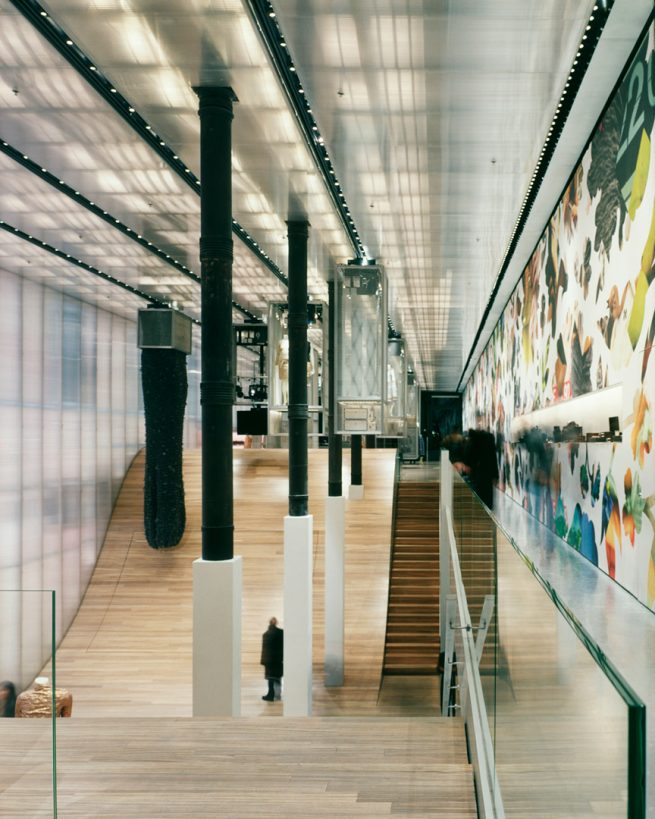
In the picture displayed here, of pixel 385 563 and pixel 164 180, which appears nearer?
pixel 164 180

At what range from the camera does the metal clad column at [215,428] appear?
664cm

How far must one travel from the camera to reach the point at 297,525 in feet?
35.1

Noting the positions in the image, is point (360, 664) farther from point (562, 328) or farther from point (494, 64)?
point (494, 64)

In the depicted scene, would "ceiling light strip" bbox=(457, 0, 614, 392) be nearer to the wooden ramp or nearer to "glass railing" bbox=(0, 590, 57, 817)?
the wooden ramp

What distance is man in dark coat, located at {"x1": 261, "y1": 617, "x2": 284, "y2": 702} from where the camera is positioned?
45.2 ft

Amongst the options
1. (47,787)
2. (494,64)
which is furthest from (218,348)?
(47,787)

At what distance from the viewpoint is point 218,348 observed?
6582 millimetres

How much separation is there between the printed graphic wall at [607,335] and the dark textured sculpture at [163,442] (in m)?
9.99

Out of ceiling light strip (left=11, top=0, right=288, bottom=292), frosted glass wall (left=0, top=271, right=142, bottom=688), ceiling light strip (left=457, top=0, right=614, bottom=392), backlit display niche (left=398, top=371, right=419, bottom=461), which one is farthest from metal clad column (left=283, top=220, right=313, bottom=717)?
backlit display niche (left=398, top=371, right=419, bottom=461)

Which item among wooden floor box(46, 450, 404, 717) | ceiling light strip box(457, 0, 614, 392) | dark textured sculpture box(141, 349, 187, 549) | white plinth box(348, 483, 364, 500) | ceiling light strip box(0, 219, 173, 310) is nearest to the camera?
ceiling light strip box(457, 0, 614, 392)

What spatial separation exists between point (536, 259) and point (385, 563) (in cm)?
949

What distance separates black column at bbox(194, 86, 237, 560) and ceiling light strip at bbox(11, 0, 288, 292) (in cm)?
77

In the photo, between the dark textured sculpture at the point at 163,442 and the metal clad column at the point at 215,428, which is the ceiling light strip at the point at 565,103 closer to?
the metal clad column at the point at 215,428

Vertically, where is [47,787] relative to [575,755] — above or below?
below
